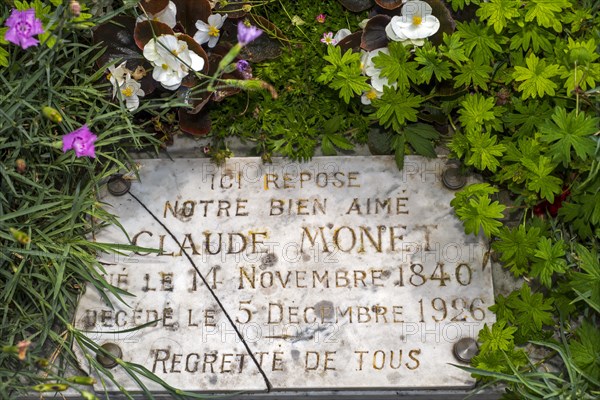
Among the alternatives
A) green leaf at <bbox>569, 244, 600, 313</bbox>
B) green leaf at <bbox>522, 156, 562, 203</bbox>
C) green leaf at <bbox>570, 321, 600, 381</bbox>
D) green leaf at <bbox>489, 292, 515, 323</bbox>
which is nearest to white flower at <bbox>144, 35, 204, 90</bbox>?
green leaf at <bbox>522, 156, 562, 203</bbox>

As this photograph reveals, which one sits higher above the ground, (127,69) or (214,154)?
(127,69)

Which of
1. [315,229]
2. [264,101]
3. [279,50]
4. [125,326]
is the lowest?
[125,326]

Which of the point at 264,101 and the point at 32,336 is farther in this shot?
the point at 264,101

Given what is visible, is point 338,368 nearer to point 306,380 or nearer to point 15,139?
point 306,380

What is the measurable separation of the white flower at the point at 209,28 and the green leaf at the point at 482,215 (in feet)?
3.33

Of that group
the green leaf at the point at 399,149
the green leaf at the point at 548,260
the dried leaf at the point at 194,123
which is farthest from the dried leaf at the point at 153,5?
the green leaf at the point at 548,260

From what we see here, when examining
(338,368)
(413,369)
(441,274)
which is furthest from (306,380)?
(441,274)

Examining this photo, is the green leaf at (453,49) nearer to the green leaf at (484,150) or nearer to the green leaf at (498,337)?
the green leaf at (484,150)

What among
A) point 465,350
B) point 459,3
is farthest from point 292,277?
point 459,3

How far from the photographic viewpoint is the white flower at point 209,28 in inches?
108

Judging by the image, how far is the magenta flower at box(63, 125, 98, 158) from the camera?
7.90 ft

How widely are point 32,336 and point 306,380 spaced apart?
2.82 ft

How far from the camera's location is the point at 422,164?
279cm

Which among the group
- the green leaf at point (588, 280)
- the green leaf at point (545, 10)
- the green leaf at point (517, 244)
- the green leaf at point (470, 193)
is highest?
the green leaf at point (545, 10)
